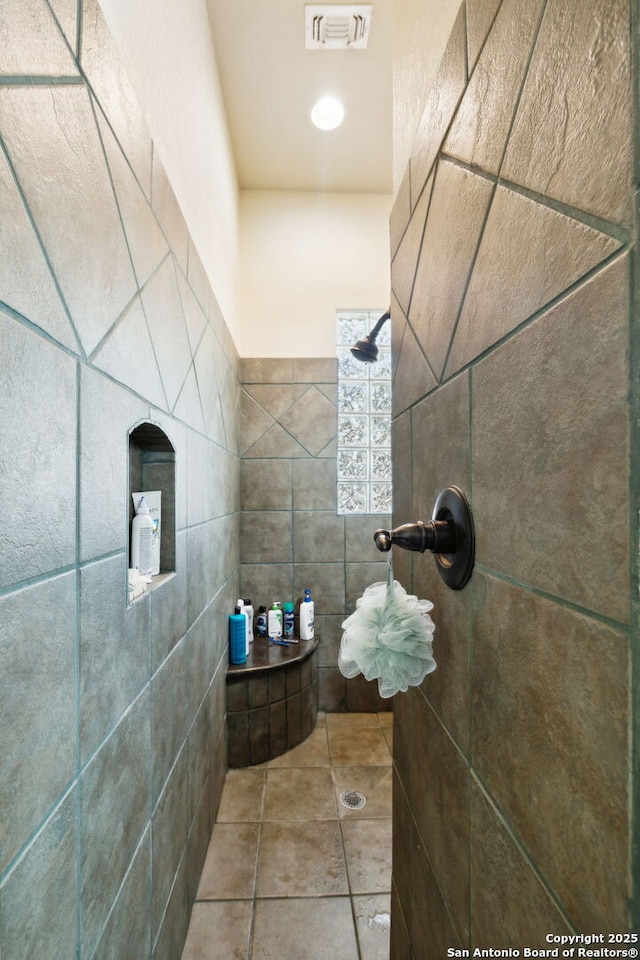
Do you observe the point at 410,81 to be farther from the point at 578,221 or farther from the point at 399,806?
the point at 399,806

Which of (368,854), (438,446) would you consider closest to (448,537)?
(438,446)

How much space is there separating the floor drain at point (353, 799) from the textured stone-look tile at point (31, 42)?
212cm

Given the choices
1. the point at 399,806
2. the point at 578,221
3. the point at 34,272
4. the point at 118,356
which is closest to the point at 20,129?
the point at 34,272

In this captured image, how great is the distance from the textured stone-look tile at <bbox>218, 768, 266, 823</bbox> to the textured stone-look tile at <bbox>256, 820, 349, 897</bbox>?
0.31 feet

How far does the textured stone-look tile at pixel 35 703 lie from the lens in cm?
43

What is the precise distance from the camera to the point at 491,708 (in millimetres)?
452

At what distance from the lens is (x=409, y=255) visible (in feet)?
2.62

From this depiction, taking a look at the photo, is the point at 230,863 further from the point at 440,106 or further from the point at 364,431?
the point at 440,106

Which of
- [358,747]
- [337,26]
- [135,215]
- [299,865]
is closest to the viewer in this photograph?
[135,215]

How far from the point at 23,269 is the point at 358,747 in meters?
2.20

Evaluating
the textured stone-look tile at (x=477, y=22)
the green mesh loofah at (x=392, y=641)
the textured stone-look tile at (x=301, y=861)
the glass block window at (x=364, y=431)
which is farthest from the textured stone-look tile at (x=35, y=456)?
the glass block window at (x=364, y=431)

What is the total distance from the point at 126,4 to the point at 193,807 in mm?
1927

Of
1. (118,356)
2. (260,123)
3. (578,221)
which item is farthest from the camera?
(260,123)

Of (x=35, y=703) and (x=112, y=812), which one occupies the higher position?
(x=35, y=703)
